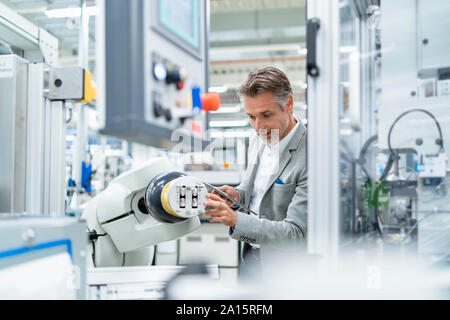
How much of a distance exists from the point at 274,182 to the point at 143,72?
0.89 metres

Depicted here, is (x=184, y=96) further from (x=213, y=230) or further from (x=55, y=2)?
(x=55, y=2)

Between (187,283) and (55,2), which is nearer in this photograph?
(187,283)

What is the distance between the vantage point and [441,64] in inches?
71.6

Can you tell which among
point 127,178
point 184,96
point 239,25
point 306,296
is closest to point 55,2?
point 239,25

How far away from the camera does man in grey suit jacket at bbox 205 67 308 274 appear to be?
1448 millimetres

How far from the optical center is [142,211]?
139 cm

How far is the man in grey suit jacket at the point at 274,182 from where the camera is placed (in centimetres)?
145

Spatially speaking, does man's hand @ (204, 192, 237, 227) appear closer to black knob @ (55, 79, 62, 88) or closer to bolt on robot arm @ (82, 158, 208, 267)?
bolt on robot arm @ (82, 158, 208, 267)

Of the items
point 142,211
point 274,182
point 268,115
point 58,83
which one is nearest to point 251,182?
point 274,182

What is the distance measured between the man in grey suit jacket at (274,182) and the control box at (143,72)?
53 cm

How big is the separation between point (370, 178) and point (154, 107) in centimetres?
124

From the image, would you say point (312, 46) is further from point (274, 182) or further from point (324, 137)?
point (274, 182)

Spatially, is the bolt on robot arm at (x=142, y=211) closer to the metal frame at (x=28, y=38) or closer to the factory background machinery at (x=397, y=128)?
the factory background machinery at (x=397, y=128)

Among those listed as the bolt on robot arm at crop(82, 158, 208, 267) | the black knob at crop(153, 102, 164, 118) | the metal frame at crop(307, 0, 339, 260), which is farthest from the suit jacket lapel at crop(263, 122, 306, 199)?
the black knob at crop(153, 102, 164, 118)
